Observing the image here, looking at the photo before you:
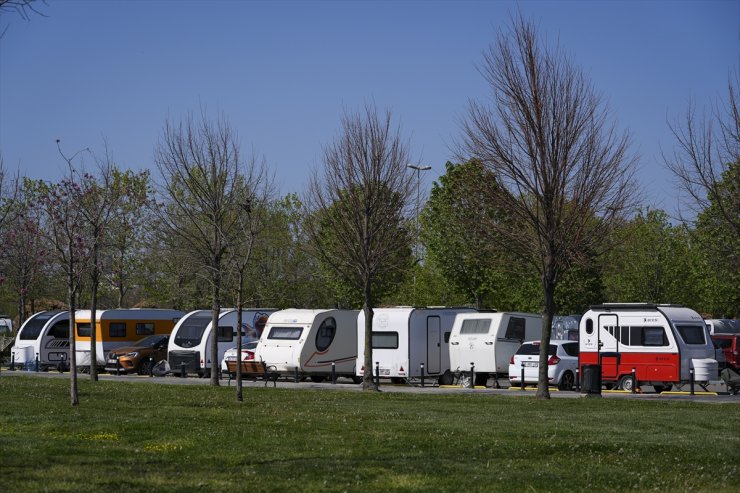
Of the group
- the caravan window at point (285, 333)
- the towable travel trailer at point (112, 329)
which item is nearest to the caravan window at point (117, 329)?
the towable travel trailer at point (112, 329)

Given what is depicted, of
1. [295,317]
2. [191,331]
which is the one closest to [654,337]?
[295,317]

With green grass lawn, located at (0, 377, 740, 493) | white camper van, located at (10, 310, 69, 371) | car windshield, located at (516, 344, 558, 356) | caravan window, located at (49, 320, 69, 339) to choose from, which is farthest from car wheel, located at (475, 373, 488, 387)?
caravan window, located at (49, 320, 69, 339)

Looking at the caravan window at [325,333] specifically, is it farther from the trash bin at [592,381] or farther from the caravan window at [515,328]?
the trash bin at [592,381]

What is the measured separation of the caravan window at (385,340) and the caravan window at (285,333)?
3.02 meters

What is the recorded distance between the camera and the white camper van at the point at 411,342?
3741cm

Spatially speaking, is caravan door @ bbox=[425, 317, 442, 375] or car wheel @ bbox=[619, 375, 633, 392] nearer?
car wheel @ bbox=[619, 375, 633, 392]

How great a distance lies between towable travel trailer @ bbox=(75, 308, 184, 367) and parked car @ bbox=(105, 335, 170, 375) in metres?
0.95

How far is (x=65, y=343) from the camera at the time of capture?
47.6m

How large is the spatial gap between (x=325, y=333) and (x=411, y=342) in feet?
12.2

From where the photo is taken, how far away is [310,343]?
1532 inches

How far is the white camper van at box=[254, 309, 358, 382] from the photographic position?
1527 inches

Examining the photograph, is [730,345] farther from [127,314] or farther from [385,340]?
[127,314]

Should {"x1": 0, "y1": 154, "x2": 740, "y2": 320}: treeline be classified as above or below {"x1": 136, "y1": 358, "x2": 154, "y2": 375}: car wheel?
above

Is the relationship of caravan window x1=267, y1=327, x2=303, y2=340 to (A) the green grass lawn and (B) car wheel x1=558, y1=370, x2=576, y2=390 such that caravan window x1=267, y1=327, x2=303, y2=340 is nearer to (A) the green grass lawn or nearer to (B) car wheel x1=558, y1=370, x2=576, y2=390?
(B) car wheel x1=558, y1=370, x2=576, y2=390
